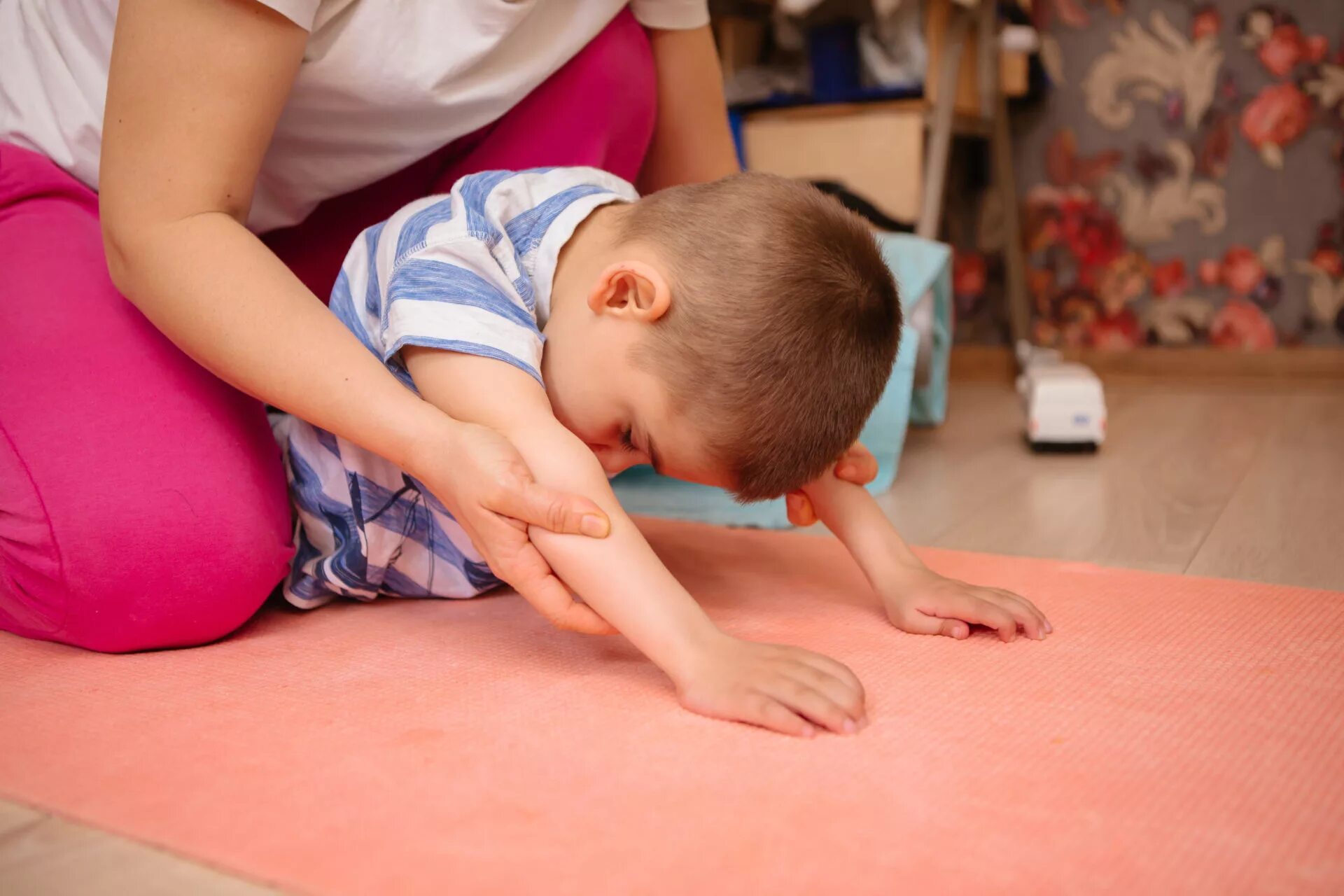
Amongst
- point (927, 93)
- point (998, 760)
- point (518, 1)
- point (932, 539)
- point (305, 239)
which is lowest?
point (932, 539)

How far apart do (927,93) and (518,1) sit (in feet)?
3.22

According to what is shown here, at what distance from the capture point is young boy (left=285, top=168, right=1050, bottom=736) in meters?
0.62

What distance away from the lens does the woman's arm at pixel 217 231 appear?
26.3 inches

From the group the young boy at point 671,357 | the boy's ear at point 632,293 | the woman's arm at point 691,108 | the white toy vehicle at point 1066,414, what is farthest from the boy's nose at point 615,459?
the white toy vehicle at point 1066,414

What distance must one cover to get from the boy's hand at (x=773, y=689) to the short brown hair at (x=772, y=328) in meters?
0.12

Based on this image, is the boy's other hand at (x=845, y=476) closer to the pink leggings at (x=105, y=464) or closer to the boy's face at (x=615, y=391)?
the boy's face at (x=615, y=391)

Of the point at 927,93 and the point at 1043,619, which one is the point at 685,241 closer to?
the point at 1043,619

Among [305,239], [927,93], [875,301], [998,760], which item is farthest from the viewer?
[927,93]

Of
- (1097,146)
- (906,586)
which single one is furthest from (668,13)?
(1097,146)

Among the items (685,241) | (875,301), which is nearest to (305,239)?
(685,241)

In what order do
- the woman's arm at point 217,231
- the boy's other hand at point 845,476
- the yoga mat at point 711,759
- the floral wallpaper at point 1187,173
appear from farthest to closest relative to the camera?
1. the floral wallpaper at point 1187,173
2. the boy's other hand at point 845,476
3. the woman's arm at point 217,231
4. the yoga mat at point 711,759

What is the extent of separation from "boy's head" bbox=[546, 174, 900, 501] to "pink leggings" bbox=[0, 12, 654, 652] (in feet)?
0.84

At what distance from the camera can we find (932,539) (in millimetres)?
1020

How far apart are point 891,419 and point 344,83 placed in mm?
→ 734
